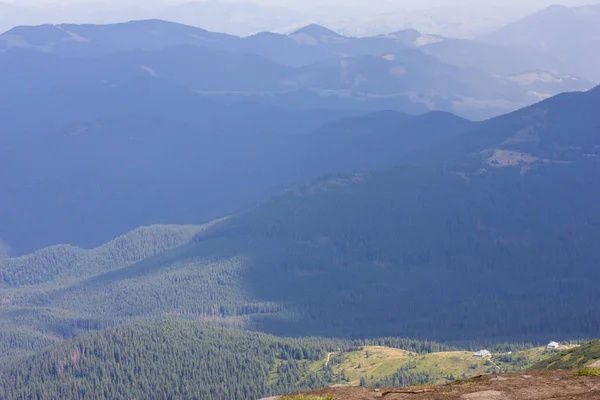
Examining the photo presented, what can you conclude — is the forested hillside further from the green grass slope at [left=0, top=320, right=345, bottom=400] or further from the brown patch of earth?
the brown patch of earth

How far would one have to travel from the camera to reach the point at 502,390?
34.6m

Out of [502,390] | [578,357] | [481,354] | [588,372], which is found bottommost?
[481,354]

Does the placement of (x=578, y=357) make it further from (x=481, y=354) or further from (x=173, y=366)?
(x=173, y=366)

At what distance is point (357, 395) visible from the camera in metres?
36.1

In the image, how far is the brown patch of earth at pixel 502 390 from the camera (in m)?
33.8

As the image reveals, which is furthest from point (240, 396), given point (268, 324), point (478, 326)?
point (478, 326)

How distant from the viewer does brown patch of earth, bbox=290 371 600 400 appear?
33.8 metres

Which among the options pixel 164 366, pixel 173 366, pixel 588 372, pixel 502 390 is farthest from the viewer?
pixel 164 366

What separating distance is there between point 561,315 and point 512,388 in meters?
170

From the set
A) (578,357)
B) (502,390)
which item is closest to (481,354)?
(578,357)

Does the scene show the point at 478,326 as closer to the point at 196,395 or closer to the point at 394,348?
the point at 394,348

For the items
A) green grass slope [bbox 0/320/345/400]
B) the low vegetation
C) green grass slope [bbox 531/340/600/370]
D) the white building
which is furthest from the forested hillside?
the low vegetation

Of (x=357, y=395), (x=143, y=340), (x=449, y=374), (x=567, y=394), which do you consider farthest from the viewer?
(x=143, y=340)

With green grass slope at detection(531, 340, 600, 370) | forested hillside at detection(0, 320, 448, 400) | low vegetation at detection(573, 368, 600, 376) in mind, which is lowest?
forested hillside at detection(0, 320, 448, 400)
